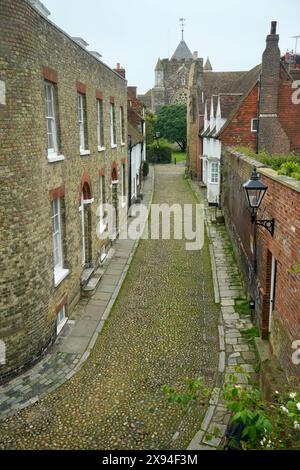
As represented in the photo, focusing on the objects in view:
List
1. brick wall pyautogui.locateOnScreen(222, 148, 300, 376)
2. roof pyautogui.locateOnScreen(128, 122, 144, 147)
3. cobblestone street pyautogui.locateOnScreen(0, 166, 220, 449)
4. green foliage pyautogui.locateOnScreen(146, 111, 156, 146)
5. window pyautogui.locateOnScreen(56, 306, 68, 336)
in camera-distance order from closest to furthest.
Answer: brick wall pyautogui.locateOnScreen(222, 148, 300, 376)
cobblestone street pyautogui.locateOnScreen(0, 166, 220, 449)
window pyautogui.locateOnScreen(56, 306, 68, 336)
roof pyautogui.locateOnScreen(128, 122, 144, 147)
green foliage pyautogui.locateOnScreen(146, 111, 156, 146)

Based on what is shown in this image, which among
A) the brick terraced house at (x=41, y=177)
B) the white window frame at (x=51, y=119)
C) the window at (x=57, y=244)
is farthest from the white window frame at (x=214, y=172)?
the white window frame at (x=51, y=119)

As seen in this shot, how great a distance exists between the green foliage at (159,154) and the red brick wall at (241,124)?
3300cm

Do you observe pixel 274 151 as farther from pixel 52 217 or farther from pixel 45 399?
pixel 45 399

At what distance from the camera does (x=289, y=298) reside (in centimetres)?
728

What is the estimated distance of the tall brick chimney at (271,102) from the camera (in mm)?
23531

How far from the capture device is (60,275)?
10891 millimetres

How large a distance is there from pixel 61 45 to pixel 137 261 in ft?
28.5

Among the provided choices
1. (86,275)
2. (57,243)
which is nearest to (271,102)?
(86,275)

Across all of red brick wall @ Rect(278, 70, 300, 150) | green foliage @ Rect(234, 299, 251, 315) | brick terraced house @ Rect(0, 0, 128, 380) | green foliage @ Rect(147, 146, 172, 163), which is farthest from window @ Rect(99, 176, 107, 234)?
green foliage @ Rect(147, 146, 172, 163)

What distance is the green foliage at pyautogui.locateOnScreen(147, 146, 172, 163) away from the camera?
188 feet

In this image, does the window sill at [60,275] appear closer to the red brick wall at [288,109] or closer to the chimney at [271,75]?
the chimney at [271,75]

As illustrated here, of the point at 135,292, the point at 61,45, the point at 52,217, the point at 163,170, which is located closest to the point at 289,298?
the point at 52,217

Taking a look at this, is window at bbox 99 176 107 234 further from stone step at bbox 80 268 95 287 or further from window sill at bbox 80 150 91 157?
window sill at bbox 80 150 91 157

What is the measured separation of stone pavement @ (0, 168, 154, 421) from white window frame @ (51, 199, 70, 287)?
1.47 m
